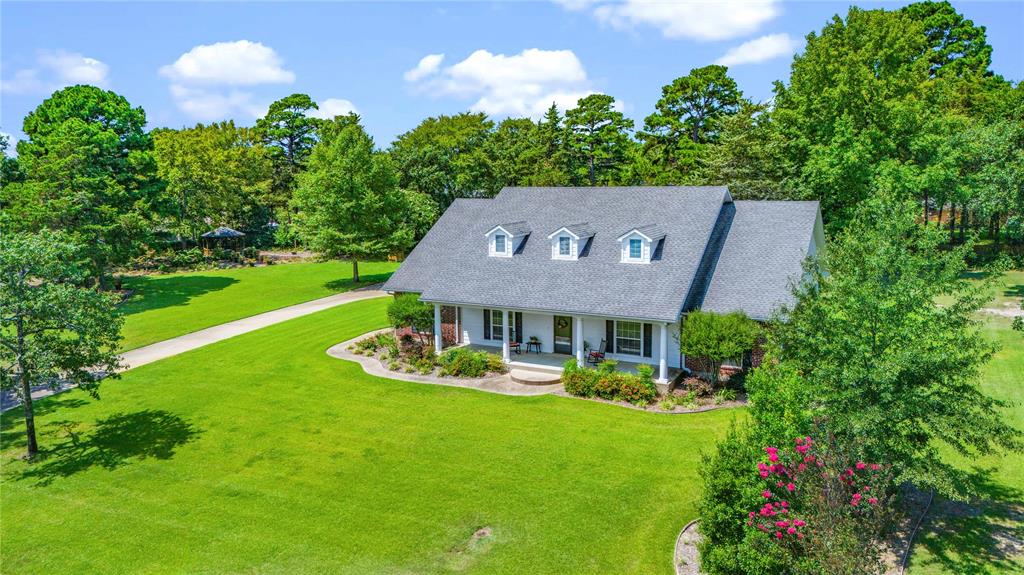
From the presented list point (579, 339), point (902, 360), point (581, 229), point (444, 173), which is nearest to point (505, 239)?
point (581, 229)

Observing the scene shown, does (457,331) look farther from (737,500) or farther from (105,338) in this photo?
(737,500)

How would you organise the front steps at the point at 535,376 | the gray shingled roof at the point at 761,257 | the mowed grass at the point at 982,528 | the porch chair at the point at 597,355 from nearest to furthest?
the mowed grass at the point at 982,528
the gray shingled roof at the point at 761,257
the front steps at the point at 535,376
the porch chair at the point at 597,355

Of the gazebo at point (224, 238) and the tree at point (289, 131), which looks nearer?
the gazebo at point (224, 238)

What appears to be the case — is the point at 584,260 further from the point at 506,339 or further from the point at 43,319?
the point at 43,319

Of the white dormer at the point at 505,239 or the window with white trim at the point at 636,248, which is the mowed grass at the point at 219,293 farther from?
the window with white trim at the point at 636,248

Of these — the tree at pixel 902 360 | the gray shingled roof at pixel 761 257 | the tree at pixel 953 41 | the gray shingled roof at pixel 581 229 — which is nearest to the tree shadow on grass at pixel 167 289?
the gray shingled roof at pixel 581 229

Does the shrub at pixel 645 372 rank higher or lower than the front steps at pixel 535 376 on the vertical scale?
higher
